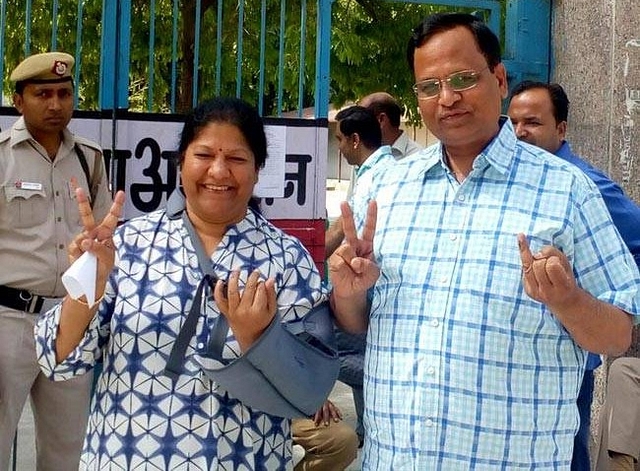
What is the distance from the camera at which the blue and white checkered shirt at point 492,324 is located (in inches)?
83.1

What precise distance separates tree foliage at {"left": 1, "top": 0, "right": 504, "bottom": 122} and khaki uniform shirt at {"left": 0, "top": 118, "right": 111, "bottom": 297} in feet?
5.90

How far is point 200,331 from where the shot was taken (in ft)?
7.70

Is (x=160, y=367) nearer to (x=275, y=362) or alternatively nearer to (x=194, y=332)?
(x=194, y=332)

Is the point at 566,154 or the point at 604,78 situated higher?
the point at 604,78

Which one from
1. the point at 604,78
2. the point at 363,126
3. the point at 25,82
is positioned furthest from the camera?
the point at 363,126

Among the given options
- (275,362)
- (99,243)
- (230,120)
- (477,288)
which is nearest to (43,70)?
(230,120)

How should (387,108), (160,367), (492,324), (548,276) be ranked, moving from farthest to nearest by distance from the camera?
(387,108) → (160,367) → (492,324) → (548,276)

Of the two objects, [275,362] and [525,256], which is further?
[275,362]

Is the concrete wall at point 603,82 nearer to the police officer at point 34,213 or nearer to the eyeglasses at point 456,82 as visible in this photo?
the police officer at point 34,213

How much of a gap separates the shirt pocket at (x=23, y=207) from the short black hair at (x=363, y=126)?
6.25 feet

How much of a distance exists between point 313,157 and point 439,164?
7.47 ft

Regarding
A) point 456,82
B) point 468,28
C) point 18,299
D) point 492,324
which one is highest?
point 468,28

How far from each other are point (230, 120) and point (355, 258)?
541 mm

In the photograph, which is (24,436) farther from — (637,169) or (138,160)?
(637,169)
